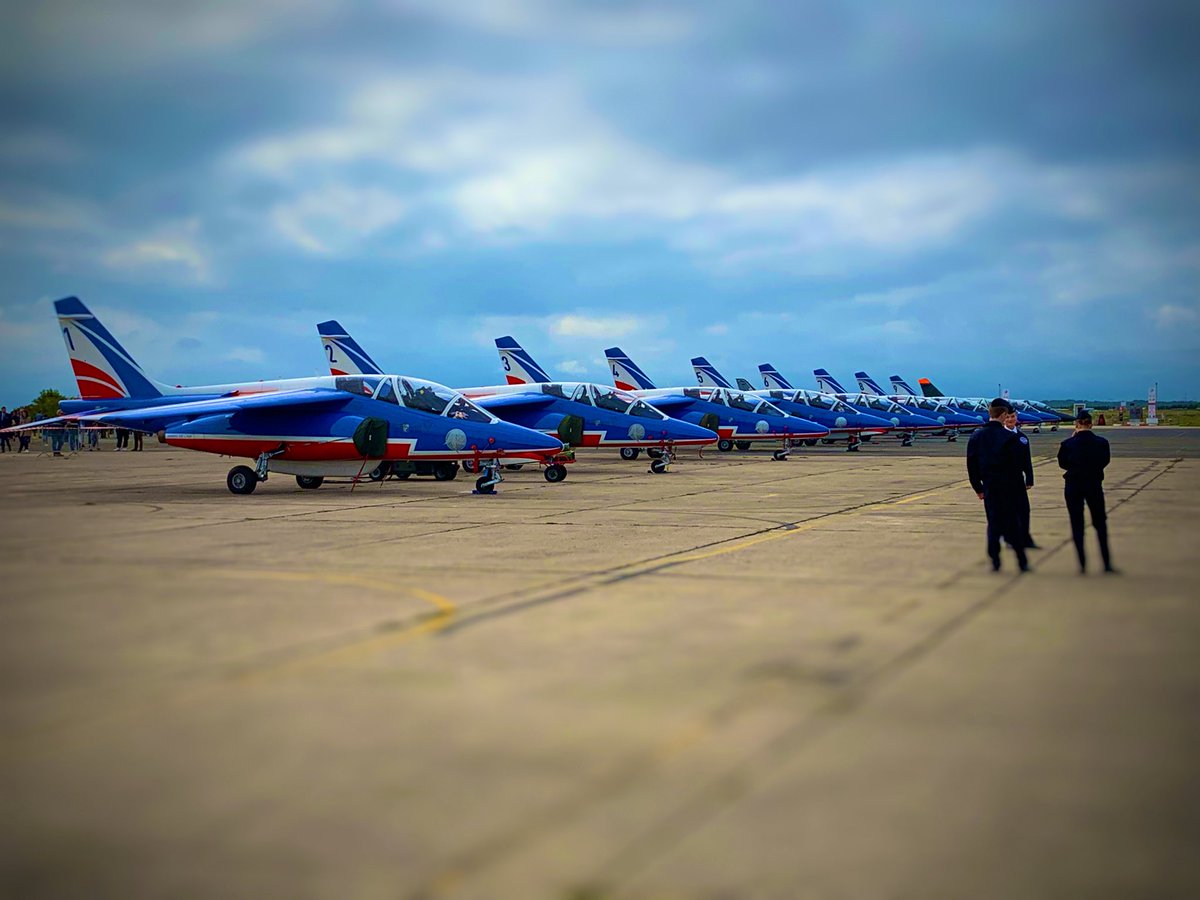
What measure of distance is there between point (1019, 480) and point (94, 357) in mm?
27884

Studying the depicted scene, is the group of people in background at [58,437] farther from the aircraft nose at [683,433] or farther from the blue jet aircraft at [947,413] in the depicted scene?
the blue jet aircraft at [947,413]

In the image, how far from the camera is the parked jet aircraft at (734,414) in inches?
1560

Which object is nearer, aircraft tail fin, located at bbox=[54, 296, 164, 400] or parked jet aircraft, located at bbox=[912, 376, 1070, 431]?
aircraft tail fin, located at bbox=[54, 296, 164, 400]

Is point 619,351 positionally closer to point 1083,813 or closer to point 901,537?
point 901,537

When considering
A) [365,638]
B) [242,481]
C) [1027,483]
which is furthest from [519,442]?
[365,638]

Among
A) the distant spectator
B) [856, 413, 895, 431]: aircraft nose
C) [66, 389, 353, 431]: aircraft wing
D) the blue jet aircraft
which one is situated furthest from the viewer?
the blue jet aircraft

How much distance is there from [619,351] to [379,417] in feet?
103

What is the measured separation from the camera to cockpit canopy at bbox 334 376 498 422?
70.8 ft

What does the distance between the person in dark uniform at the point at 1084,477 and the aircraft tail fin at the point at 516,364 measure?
3353cm

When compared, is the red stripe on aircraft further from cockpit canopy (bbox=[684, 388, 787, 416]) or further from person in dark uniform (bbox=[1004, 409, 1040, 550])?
person in dark uniform (bbox=[1004, 409, 1040, 550])

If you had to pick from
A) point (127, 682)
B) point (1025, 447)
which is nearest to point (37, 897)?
point (127, 682)

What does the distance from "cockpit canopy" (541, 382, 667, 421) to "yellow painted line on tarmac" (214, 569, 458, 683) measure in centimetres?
2073

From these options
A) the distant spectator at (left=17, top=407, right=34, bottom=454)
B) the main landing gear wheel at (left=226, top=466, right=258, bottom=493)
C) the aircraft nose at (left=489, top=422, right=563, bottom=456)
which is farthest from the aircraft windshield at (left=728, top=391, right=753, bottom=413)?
the distant spectator at (left=17, top=407, right=34, bottom=454)

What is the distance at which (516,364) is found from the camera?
142 feet
